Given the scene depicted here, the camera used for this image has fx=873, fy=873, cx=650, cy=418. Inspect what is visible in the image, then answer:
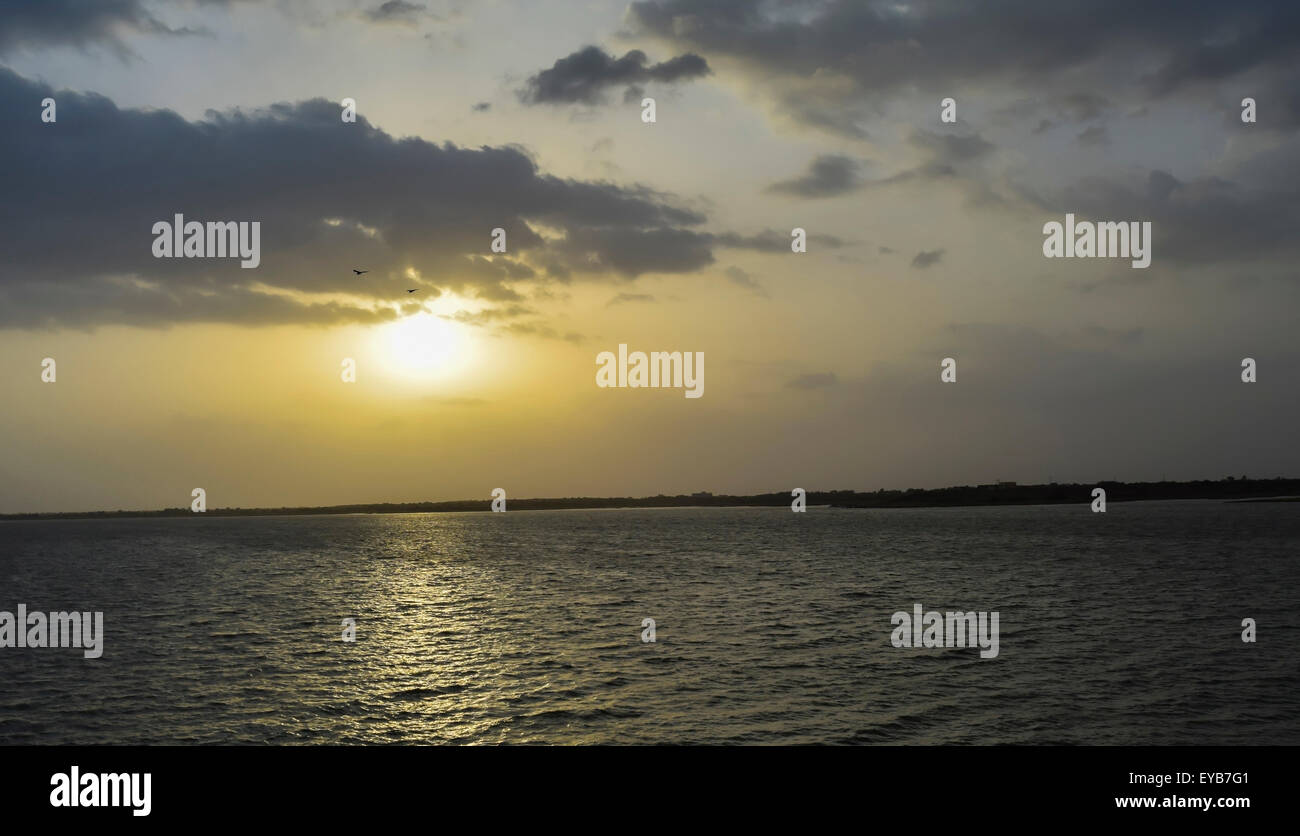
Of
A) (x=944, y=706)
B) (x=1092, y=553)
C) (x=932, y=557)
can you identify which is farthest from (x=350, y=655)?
(x=1092, y=553)

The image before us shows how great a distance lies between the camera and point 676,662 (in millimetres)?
44125

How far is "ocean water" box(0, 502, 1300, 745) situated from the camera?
3247 cm

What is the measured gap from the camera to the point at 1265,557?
332ft

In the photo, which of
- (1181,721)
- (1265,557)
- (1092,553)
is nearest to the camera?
(1181,721)

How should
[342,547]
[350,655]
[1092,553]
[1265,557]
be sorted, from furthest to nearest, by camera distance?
[342,547] → [1092,553] → [1265,557] → [350,655]

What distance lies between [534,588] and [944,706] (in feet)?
181

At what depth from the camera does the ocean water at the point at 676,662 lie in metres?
32.5
